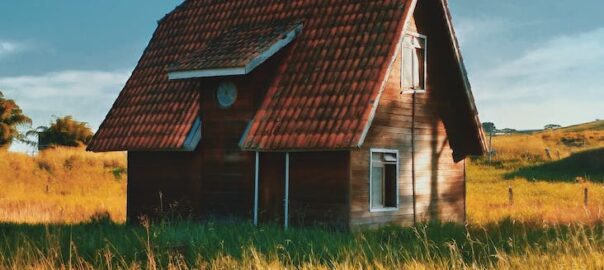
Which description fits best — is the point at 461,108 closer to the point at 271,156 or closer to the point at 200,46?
the point at 271,156

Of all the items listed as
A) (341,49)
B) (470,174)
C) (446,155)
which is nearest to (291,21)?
(341,49)

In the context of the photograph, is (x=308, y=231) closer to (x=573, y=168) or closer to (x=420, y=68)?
(x=420, y=68)

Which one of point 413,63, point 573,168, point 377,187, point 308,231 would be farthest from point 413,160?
point 573,168

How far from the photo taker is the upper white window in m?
18.0

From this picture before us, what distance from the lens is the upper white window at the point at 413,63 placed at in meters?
18.0

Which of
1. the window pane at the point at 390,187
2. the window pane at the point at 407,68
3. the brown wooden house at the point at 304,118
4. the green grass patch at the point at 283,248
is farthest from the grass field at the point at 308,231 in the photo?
the window pane at the point at 407,68

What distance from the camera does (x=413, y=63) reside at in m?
18.3

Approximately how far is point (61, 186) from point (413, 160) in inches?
916

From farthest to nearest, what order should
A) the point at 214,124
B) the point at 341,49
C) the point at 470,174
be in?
the point at 470,174 < the point at 214,124 < the point at 341,49

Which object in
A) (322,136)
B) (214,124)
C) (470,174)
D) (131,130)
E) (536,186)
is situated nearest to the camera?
(322,136)

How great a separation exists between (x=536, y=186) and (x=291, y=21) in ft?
81.1

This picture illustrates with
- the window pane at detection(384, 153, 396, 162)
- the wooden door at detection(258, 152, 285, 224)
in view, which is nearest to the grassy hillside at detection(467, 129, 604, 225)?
the window pane at detection(384, 153, 396, 162)

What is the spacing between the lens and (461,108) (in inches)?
779

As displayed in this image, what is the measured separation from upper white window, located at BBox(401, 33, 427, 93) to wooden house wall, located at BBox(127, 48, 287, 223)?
3.16 meters
